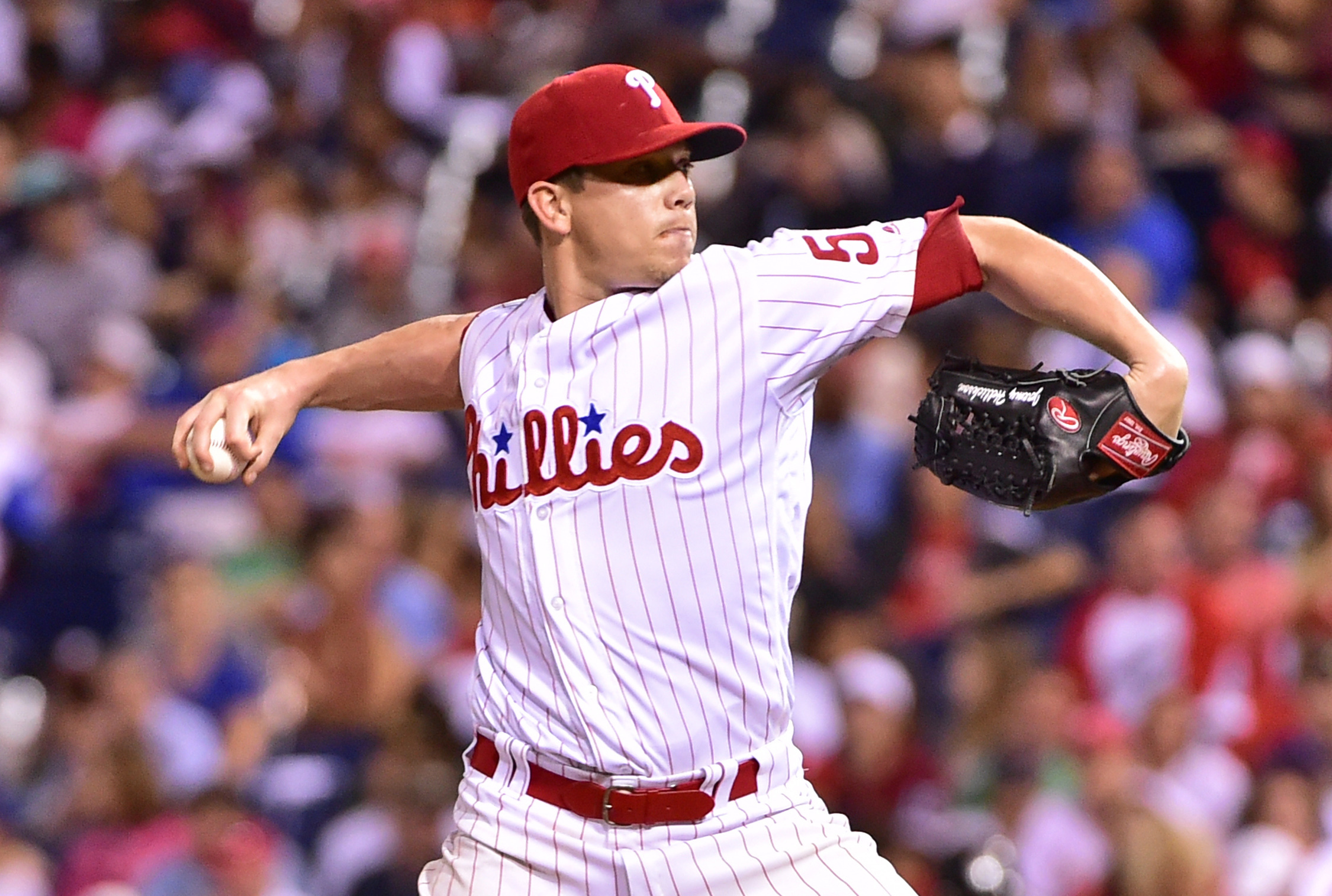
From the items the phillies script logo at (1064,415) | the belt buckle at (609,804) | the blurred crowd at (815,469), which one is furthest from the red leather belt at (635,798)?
the blurred crowd at (815,469)

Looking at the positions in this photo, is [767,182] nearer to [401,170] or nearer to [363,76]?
[401,170]

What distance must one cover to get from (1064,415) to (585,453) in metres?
0.73

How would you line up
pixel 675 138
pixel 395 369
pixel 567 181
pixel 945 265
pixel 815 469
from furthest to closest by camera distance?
pixel 815 469 → pixel 395 369 → pixel 567 181 → pixel 675 138 → pixel 945 265

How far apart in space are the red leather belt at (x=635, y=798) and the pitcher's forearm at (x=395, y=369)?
74cm

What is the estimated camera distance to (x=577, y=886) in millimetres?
2762

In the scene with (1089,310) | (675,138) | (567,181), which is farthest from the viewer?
(567,181)

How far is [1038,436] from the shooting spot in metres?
2.68

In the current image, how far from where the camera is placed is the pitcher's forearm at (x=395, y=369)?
10.3ft

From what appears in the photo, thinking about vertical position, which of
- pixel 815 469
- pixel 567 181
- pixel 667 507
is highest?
pixel 567 181

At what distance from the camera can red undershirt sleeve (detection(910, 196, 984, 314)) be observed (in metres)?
2.71

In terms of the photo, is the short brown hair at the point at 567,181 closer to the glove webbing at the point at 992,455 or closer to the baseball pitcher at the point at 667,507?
the baseball pitcher at the point at 667,507

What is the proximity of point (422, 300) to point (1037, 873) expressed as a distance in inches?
139

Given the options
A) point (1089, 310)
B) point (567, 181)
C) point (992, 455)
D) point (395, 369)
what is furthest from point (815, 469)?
point (1089, 310)

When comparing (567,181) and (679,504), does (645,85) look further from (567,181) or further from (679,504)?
(679,504)
